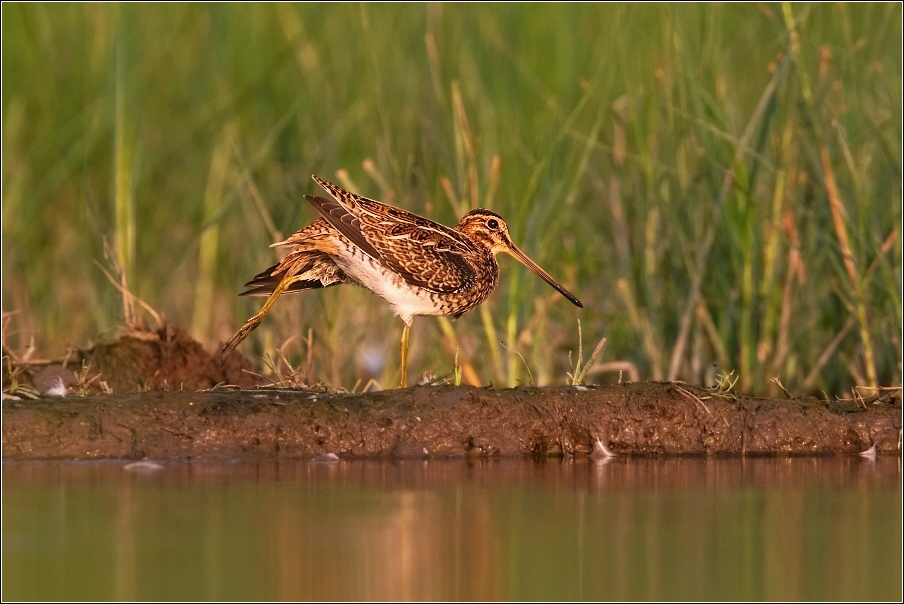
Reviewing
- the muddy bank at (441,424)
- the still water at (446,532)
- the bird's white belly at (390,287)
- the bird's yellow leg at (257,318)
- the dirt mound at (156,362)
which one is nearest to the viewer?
the still water at (446,532)

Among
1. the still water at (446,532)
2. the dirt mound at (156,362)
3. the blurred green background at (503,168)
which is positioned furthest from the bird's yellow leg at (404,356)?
the still water at (446,532)

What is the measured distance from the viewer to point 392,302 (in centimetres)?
813

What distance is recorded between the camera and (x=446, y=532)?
5.10 metres

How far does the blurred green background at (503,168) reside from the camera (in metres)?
8.61

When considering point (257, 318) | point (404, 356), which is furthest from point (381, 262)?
point (257, 318)

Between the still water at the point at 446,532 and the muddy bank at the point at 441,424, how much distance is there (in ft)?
0.46

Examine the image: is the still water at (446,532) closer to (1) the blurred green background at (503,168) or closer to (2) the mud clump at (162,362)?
(2) the mud clump at (162,362)

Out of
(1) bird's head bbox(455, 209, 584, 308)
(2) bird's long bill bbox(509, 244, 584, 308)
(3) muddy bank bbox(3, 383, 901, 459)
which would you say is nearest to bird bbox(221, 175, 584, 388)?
(1) bird's head bbox(455, 209, 584, 308)

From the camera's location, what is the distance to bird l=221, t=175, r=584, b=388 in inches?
304

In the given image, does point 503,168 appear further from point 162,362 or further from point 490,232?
point 162,362

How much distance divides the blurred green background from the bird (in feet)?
1.43

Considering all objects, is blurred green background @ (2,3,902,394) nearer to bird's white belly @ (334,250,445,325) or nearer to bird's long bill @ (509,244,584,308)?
bird's long bill @ (509,244,584,308)

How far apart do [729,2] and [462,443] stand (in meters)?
3.84

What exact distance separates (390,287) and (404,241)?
0.25m
